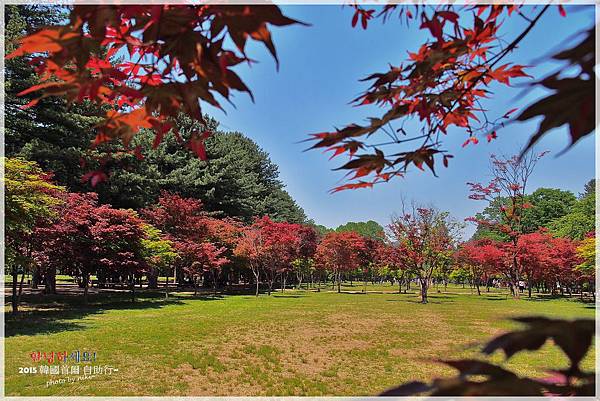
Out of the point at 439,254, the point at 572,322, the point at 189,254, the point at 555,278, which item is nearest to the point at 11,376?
the point at 572,322

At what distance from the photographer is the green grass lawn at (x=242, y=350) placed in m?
5.11

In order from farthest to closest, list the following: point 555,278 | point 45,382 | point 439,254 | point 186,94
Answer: point 555,278
point 439,254
point 45,382
point 186,94

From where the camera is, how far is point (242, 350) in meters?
7.38

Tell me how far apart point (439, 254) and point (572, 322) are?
75.5ft

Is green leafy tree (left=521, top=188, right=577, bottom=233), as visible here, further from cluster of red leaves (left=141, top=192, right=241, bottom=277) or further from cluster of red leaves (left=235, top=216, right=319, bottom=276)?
cluster of red leaves (left=141, top=192, right=241, bottom=277)

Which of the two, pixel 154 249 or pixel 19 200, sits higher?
pixel 19 200

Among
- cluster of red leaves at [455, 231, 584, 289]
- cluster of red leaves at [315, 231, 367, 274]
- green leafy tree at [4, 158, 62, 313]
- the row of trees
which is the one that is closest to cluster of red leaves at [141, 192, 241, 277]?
the row of trees

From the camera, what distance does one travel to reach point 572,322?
0.53 metres

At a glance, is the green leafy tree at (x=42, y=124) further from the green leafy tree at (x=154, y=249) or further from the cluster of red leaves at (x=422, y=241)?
the cluster of red leaves at (x=422, y=241)

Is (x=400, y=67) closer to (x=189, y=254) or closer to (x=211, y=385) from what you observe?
(x=211, y=385)

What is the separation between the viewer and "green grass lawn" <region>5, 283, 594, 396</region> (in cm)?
511

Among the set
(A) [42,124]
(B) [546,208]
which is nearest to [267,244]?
(A) [42,124]

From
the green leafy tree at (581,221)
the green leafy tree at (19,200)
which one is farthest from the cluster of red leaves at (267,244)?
the green leafy tree at (581,221)

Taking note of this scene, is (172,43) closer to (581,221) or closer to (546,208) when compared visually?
(581,221)
